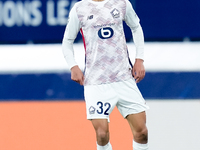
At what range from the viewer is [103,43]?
2.91 metres

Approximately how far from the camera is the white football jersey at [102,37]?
2.92 m

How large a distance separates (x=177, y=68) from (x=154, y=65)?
1.06ft

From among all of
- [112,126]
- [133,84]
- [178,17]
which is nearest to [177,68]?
[178,17]

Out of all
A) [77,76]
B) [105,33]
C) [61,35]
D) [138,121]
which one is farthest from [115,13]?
[61,35]

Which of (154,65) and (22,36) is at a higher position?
(22,36)

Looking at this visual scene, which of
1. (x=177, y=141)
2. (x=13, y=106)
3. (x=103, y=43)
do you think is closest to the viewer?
(x=103, y=43)

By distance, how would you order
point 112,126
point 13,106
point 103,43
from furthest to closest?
point 13,106, point 112,126, point 103,43

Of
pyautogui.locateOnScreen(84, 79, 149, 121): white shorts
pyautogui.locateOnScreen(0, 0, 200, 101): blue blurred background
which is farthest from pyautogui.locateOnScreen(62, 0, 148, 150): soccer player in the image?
pyautogui.locateOnScreen(0, 0, 200, 101): blue blurred background

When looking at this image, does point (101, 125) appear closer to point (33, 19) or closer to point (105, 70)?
point (105, 70)

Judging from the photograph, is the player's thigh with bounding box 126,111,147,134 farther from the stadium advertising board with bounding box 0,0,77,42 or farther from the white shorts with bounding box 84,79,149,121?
the stadium advertising board with bounding box 0,0,77,42

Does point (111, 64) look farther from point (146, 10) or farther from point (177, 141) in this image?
point (146, 10)

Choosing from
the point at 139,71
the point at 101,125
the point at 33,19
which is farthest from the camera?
the point at 33,19

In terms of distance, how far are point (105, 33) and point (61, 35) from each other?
3.01m

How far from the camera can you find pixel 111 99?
9.60ft
